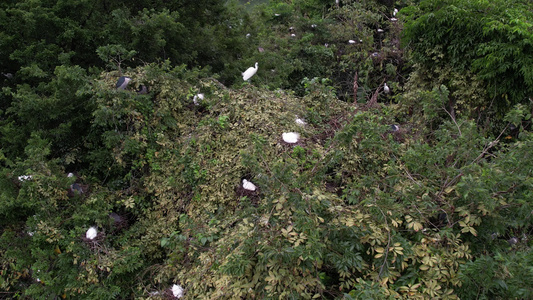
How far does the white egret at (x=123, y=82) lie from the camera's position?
3348mm

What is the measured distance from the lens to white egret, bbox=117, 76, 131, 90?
3.35m

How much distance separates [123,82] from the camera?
3.37 meters

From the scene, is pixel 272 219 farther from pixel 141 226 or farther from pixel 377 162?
pixel 141 226

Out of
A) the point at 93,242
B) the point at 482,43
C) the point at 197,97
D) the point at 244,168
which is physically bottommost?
the point at 93,242

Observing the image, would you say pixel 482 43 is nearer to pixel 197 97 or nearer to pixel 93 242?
pixel 197 97

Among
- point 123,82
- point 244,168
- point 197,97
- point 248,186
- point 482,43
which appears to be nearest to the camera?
point 248,186

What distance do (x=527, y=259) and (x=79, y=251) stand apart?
3.00m

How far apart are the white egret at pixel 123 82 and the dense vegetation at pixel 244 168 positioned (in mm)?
72

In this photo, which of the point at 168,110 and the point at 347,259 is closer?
the point at 347,259

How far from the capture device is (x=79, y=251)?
2840 millimetres

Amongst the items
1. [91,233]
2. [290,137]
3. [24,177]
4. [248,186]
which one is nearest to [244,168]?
[248,186]

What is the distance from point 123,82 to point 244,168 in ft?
4.76

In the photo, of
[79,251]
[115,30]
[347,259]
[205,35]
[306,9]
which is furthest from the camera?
[306,9]

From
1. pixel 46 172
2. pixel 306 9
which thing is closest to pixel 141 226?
pixel 46 172
